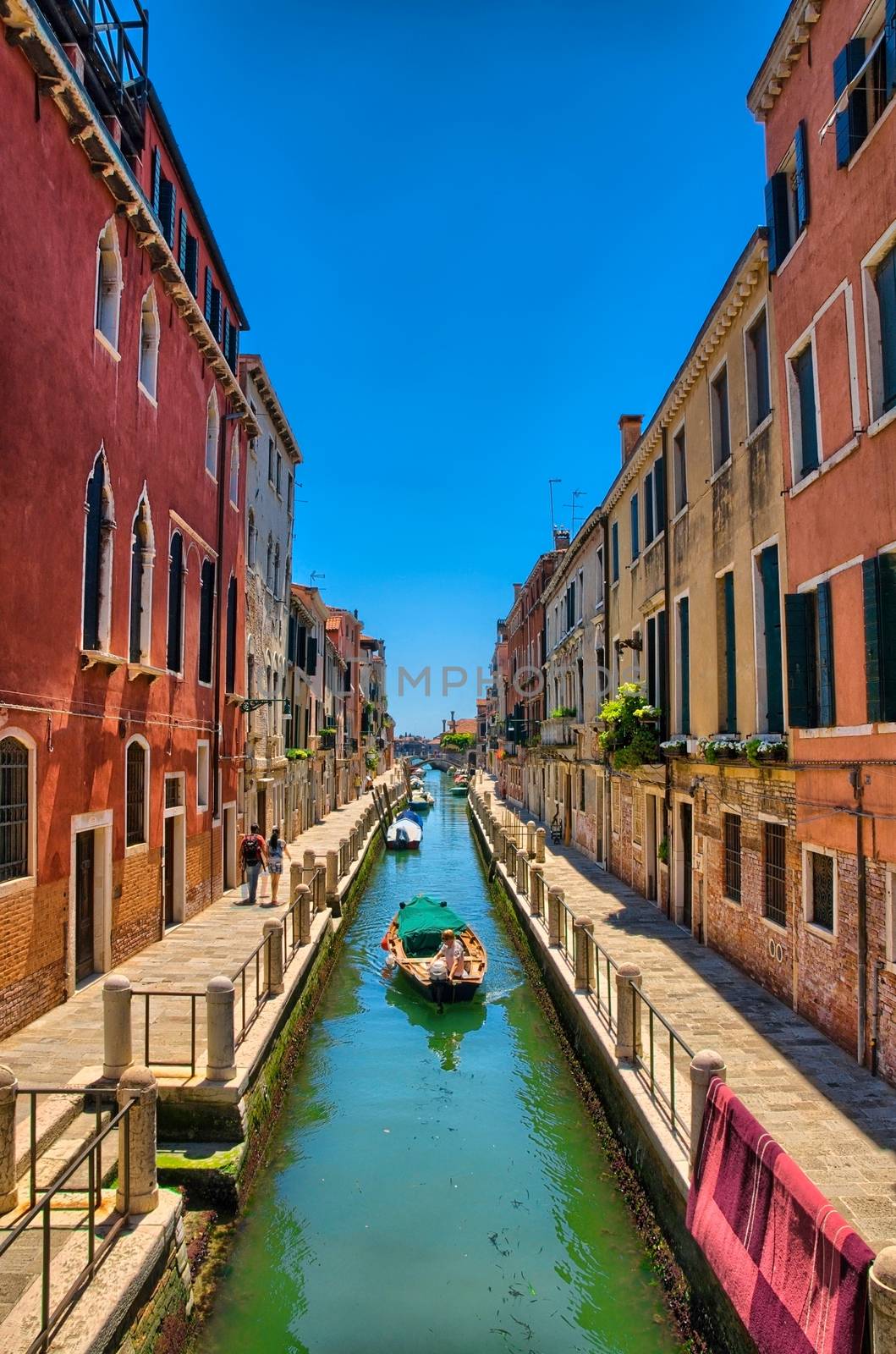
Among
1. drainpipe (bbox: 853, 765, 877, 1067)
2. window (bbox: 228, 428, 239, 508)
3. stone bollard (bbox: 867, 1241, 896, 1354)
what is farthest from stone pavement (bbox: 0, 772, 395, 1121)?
window (bbox: 228, 428, 239, 508)

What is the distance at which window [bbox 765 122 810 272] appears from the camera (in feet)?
31.6

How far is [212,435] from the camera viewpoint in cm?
1756

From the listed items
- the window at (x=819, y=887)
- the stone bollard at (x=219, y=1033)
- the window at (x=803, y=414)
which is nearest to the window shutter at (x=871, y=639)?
the window at (x=819, y=887)

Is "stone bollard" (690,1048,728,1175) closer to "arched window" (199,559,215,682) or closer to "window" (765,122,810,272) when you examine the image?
"window" (765,122,810,272)

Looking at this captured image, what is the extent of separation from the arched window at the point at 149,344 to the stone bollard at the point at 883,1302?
13.0m

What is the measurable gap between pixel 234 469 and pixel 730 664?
1178cm

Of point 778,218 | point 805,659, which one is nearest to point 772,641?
point 805,659

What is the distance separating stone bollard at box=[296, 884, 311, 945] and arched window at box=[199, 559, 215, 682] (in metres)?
4.71

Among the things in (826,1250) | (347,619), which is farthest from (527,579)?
(826,1250)

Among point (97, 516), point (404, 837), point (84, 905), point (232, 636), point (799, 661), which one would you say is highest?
point (97, 516)

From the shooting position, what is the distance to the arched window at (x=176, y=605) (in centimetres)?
1466

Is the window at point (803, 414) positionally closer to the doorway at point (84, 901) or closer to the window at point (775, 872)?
the window at point (775, 872)

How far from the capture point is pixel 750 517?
1145 cm

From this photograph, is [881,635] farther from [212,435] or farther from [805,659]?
[212,435]
